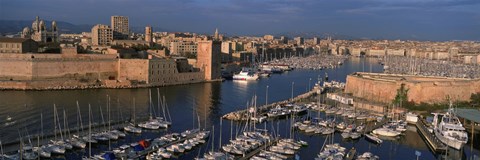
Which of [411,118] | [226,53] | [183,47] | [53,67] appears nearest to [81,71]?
[53,67]

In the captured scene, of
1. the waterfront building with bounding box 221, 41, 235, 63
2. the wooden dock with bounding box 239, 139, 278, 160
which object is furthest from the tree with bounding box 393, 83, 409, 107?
the waterfront building with bounding box 221, 41, 235, 63

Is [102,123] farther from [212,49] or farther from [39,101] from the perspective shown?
[212,49]

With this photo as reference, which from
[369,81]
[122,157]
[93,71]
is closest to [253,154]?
[122,157]

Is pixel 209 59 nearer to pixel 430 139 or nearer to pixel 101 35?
pixel 430 139

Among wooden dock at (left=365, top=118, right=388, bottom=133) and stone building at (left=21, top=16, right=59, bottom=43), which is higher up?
stone building at (left=21, top=16, right=59, bottom=43)

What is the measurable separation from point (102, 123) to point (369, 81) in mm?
14237

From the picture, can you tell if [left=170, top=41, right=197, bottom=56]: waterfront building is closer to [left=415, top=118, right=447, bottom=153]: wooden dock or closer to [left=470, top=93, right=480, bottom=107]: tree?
[left=470, top=93, right=480, bottom=107]: tree

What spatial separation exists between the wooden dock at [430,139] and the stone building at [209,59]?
19.0 m

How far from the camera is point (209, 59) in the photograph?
116 feet

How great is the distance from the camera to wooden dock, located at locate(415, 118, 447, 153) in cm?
1519

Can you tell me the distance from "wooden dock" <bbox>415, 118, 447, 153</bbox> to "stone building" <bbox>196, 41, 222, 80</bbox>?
18972 mm

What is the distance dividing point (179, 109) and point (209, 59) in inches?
541

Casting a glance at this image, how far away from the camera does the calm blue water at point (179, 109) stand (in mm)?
15430

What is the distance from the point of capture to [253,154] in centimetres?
1397
